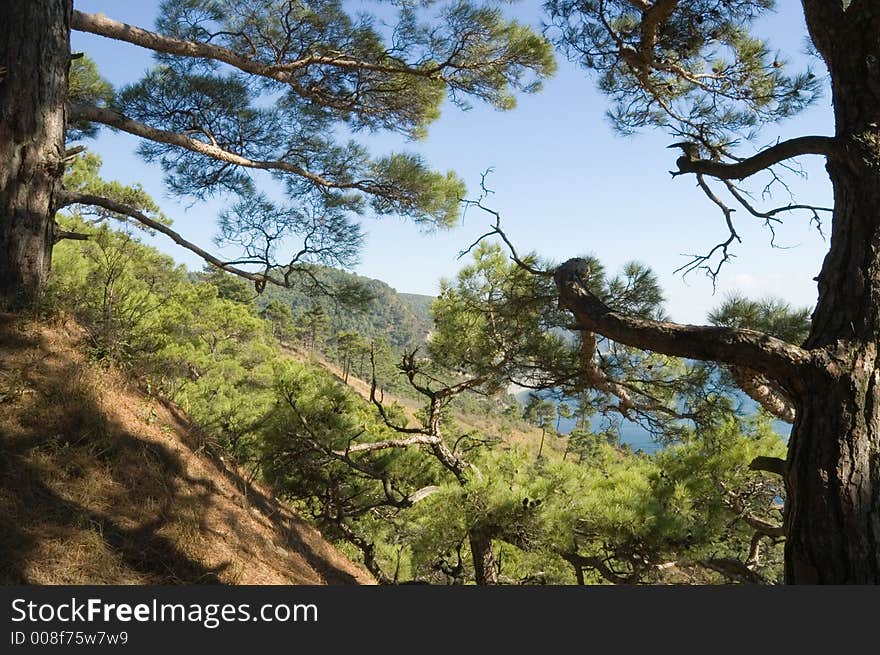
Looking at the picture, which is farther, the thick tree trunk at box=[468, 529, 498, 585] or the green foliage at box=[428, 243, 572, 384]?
the thick tree trunk at box=[468, 529, 498, 585]

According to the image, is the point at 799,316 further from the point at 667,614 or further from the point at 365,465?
the point at 365,465

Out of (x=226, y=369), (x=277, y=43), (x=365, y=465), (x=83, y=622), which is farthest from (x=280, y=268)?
(x=226, y=369)

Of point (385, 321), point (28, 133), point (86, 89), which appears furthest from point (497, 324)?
point (385, 321)

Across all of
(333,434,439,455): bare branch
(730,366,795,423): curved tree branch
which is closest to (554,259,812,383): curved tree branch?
(730,366,795,423): curved tree branch

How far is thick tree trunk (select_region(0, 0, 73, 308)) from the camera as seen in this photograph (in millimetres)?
3332

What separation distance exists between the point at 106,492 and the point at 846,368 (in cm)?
298

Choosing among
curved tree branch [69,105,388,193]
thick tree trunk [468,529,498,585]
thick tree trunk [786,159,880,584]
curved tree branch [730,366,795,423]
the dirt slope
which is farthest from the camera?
thick tree trunk [468,529,498,585]

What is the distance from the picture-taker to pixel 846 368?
6.36 feet

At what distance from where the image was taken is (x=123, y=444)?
2.75 metres

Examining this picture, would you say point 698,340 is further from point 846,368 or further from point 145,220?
point 145,220

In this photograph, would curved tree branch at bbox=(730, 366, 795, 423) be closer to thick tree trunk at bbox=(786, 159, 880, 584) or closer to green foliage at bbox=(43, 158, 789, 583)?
thick tree trunk at bbox=(786, 159, 880, 584)

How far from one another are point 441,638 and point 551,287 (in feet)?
9.42

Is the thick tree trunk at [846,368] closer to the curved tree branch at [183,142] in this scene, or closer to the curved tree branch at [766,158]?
the curved tree branch at [766,158]

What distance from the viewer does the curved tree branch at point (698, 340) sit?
198cm
